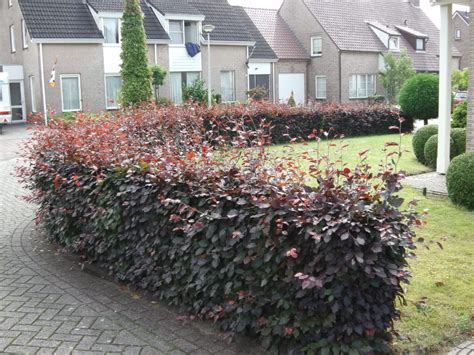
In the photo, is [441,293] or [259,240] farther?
[441,293]

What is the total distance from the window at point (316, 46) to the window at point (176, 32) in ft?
39.6

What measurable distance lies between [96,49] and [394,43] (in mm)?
23423

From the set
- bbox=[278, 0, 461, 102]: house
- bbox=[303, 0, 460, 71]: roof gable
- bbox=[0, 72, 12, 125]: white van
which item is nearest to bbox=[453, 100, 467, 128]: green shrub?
bbox=[0, 72, 12, 125]: white van

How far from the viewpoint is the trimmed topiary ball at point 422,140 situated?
45.6 ft

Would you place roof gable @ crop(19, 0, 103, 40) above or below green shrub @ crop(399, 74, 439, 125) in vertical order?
above

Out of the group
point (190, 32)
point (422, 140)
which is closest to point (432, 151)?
point (422, 140)

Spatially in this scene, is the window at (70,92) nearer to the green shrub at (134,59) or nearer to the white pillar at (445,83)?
the green shrub at (134,59)

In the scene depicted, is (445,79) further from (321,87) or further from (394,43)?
(394,43)

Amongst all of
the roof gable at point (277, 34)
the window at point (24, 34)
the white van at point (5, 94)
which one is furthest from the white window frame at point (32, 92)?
the roof gable at point (277, 34)

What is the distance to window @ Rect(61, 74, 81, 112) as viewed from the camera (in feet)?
95.3

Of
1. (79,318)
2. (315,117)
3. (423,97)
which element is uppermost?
(423,97)

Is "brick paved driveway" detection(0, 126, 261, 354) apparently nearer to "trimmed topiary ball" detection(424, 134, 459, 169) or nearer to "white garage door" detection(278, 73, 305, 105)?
"trimmed topiary ball" detection(424, 134, 459, 169)

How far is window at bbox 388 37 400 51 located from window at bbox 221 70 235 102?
1413 centimetres

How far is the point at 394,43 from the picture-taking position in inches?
1678
